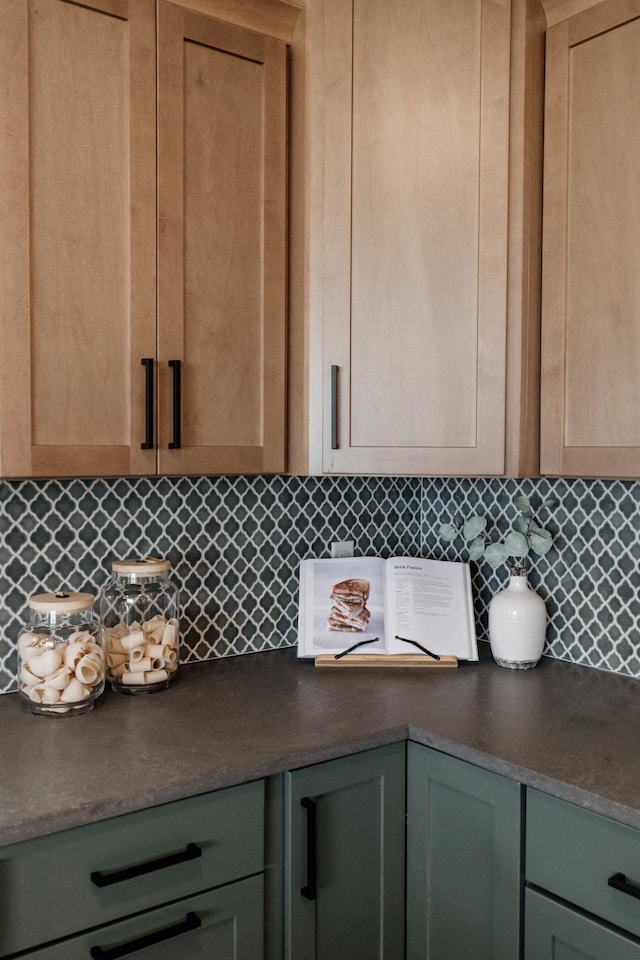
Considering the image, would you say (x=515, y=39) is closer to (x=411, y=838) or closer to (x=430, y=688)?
(x=430, y=688)

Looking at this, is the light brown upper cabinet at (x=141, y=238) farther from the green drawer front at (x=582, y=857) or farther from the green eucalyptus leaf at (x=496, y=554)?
the green drawer front at (x=582, y=857)

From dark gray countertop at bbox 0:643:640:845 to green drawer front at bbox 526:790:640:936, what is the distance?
0.12 ft

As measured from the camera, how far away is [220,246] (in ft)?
5.68

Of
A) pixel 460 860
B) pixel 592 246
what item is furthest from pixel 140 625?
pixel 592 246

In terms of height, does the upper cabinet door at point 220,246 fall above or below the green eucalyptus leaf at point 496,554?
above

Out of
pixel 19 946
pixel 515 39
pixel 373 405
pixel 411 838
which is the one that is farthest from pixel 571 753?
pixel 515 39

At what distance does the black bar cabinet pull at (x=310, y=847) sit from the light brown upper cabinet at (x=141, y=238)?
2.16 feet

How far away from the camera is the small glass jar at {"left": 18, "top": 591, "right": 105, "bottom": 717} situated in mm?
1616

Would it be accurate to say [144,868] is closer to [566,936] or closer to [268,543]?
[566,936]

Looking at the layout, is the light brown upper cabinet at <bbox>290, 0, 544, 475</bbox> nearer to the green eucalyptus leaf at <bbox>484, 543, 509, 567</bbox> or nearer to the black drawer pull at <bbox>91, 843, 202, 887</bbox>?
the green eucalyptus leaf at <bbox>484, 543, 509, 567</bbox>

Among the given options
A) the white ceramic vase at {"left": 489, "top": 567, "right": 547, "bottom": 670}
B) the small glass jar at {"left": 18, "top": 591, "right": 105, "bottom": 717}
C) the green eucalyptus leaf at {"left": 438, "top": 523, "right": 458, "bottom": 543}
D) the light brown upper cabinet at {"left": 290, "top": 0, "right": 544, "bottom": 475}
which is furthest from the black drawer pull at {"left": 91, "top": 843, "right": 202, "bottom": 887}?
the green eucalyptus leaf at {"left": 438, "top": 523, "right": 458, "bottom": 543}

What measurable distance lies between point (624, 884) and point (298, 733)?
1.89ft

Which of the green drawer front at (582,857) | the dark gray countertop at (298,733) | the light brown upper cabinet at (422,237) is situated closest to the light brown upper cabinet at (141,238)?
the light brown upper cabinet at (422,237)

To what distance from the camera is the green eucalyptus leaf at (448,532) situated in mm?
2277
